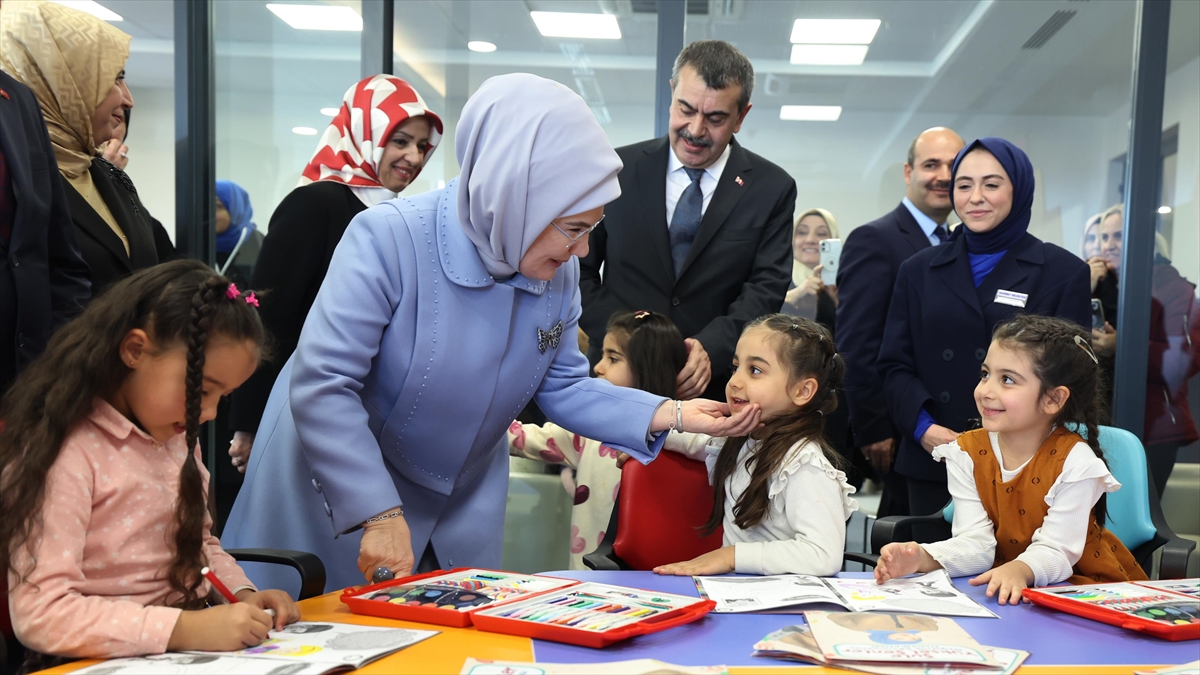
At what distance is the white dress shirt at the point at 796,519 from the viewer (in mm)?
1944

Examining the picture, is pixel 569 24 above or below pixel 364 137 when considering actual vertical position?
above

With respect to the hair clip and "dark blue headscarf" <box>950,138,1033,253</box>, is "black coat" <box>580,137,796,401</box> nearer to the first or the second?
"dark blue headscarf" <box>950,138,1033,253</box>

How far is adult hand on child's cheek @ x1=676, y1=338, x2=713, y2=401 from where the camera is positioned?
2701 mm

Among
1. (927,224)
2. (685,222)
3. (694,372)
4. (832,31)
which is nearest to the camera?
(694,372)

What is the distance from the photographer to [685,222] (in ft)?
10.1

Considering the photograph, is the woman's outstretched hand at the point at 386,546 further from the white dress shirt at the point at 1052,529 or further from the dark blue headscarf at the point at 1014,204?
the dark blue headscarf at the point at 1014,204

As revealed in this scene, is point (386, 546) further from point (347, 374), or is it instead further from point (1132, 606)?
point (1132, 606)

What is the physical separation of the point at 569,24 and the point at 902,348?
2354mm

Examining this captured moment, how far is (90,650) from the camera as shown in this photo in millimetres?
1260

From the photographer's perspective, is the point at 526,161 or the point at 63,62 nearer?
the point at 526,161

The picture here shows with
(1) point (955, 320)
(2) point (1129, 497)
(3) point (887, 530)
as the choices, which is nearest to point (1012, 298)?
(1) point (955, 320)

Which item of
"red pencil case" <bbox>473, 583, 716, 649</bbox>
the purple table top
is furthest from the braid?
the purple table top

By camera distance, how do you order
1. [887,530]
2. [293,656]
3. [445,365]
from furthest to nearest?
[887,530], [445,365], [293,656]

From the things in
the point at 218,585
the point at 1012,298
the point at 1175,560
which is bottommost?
the point at 1175,560
